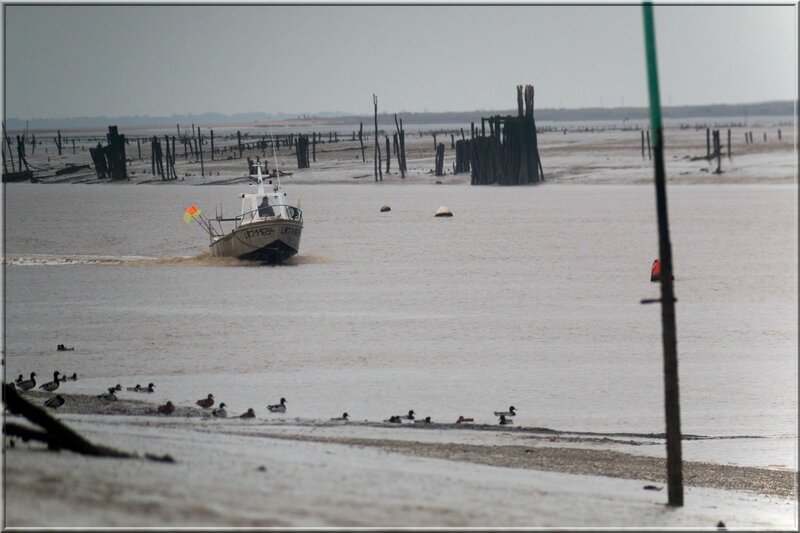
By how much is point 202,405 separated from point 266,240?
26662mm

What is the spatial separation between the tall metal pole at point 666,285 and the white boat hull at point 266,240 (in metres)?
33.0

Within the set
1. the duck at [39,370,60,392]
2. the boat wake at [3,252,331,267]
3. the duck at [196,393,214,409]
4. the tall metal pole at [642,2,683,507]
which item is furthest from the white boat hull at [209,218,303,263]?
the tall metal pole at [642,2,683,507]

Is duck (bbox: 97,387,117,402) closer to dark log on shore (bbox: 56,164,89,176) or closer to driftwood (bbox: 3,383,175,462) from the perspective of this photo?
driftwood (bbox: 3,383,175,462)

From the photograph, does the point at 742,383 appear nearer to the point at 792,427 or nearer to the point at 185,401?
the point at 792,427

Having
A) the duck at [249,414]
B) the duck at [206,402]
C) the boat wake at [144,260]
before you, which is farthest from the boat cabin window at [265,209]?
the duck at [249,414]

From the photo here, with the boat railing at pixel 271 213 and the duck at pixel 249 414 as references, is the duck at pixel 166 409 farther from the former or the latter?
the boat railing at pixel 271 213

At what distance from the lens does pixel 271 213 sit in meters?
45.1

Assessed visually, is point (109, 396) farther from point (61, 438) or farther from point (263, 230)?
point (263, 230)

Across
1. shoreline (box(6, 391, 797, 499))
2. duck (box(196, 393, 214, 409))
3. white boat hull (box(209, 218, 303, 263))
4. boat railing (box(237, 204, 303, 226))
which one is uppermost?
boat railing (box(237, 204, 303, 226))

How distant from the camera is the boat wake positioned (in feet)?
152

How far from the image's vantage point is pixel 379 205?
249ft

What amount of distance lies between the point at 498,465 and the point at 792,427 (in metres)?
6.62

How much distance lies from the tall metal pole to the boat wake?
33985 mm

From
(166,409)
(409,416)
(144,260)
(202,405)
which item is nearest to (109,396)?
(202,405)
